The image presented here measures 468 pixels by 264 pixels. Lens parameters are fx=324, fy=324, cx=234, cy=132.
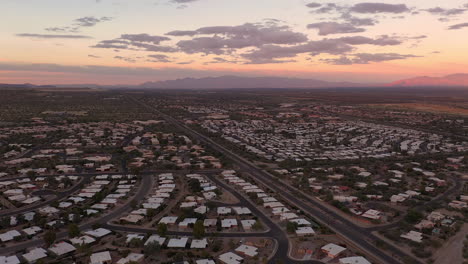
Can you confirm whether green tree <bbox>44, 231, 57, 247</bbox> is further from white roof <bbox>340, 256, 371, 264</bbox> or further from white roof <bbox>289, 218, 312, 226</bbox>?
white roof <bbox>340, 256, 371, 264</bbox>

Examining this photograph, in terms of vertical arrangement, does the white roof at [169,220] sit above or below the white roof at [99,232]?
above

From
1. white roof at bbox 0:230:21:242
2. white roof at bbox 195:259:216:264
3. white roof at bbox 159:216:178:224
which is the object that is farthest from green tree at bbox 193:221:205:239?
white roof at bbox 0:230:21:242

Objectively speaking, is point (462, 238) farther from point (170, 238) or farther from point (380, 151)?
point (380, 151)

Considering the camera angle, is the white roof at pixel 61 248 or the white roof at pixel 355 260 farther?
the white roof at pixel 61 248

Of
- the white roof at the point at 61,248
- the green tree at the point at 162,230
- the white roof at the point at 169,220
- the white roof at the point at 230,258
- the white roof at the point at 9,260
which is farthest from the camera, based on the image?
the white roof at the point at 169,220

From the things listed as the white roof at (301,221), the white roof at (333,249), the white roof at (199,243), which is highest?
the white roof at (301,221)

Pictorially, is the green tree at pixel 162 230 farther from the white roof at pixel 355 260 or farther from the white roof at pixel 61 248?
the white roof at pixel 355 260

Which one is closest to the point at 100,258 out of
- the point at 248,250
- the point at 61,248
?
the point at 61,248

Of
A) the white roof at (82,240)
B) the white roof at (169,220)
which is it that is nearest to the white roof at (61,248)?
the white roof at (82,240)

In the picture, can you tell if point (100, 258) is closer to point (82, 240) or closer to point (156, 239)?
point (82, 240)

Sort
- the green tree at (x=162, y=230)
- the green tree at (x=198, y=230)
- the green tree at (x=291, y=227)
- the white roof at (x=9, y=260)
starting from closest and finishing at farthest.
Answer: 1. the white roof at (x=9, y=260)
2. the green tree at (x=198, y=230)
3. the green tree at (x=162, y=230)
4. the green tree at (x=291, y=227)
